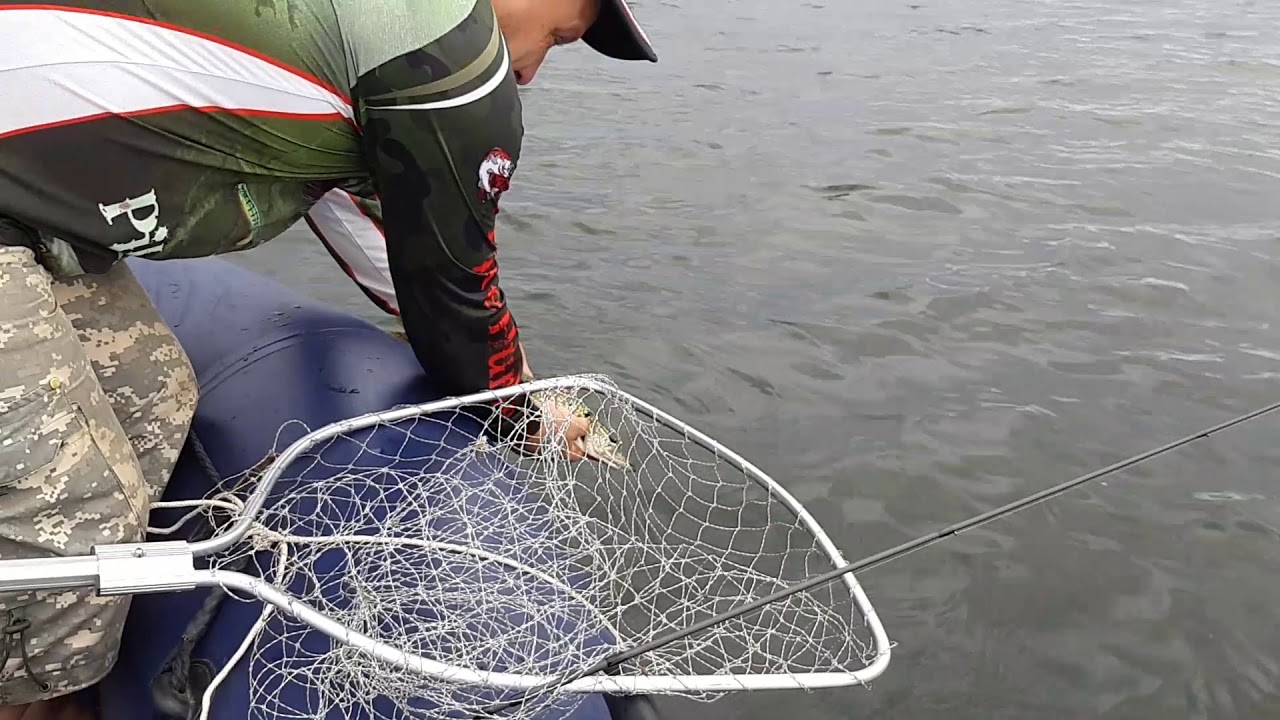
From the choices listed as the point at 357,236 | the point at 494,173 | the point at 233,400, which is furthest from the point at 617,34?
the point at 233,400

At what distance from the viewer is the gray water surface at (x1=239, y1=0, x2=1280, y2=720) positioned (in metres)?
3.48

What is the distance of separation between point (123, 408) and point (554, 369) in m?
2.59

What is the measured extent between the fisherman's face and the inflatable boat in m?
0.79

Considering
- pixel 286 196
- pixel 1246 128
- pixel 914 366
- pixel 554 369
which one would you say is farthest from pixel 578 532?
pixel 1246 128

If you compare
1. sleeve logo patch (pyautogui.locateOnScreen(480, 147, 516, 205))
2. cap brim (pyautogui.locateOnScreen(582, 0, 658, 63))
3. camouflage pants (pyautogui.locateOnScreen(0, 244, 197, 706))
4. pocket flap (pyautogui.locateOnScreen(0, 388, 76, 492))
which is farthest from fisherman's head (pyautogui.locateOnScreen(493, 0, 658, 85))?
pocket flap (pyautogui.locateOnScreen(0, 388, 76, 492))

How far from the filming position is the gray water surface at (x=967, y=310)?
348 centimetres

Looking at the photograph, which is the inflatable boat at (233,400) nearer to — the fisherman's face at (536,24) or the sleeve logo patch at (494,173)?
the sleeve logo patch at (494,173)

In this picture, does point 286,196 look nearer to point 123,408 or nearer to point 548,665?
point 123,408

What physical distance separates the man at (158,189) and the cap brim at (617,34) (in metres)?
0.19

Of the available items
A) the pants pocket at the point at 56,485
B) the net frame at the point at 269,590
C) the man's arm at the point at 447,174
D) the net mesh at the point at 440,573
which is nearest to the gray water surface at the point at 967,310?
the net mesh at the point at 440,573

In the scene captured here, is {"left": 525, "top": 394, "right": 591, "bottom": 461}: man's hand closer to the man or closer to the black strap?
the man

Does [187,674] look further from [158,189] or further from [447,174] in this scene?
[447,174]

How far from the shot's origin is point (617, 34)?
2594mm

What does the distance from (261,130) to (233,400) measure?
2.58 ft
